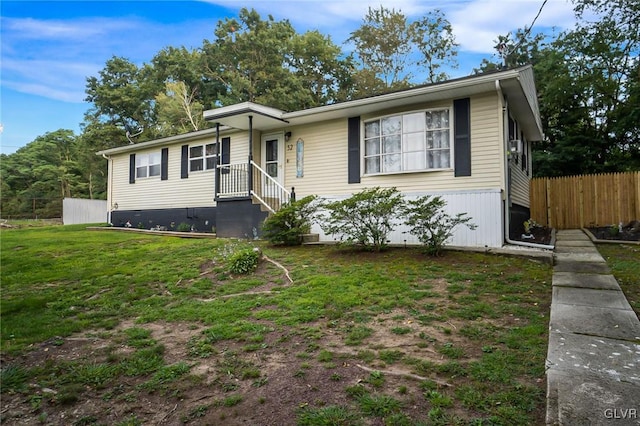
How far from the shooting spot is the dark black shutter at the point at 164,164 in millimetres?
13312

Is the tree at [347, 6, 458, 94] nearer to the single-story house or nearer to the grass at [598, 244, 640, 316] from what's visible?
the single-story house

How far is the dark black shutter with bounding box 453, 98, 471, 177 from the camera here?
7711 mm

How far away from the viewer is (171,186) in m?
13.1

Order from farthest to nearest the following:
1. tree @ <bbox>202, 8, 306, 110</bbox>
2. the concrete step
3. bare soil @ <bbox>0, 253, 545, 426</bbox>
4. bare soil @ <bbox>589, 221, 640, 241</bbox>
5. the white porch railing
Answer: tree @ <bbox>202, 8, 306, 110</bbox> < the white porch railing < the concrete step < bare soil @ <bbox>589, 221, 640, 241</bbox> < bare soil @ <bbox>0, 253, 545, 426</bbox>

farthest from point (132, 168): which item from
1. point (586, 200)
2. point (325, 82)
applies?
point (586, 200)

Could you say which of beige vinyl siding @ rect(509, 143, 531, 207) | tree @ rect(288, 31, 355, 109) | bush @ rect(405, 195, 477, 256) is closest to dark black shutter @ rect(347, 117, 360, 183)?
bush @ rect(405, 195, 477, 256)

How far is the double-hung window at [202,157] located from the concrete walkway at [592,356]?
34.5 feet

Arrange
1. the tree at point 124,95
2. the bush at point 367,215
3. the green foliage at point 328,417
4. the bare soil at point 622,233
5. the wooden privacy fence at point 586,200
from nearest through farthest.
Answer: the green foliage at point 328,417
the bush at point 367,215
the bare soil at point 622,233
the wooden privacy fence at point 586,200
the tree at point 124,95

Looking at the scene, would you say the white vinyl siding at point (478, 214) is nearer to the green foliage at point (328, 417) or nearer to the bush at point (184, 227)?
the green foliage at point (328, 417)

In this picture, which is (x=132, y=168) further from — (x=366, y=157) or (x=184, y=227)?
(x=366, y=157)

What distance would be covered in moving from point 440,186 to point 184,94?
871 inches

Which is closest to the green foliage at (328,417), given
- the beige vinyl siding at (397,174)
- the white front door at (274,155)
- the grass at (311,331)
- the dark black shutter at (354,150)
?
the grass at (311,331)

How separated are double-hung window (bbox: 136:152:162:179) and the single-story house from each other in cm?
6

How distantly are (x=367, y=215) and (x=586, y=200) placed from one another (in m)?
8.83
